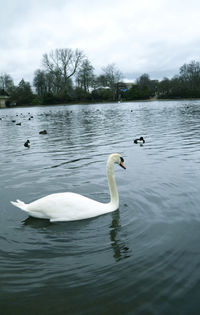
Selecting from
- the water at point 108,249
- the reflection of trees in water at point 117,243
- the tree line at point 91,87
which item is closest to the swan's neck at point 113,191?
the water at point 108,249

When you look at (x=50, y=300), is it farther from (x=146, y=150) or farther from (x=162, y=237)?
(x=146, y=150)

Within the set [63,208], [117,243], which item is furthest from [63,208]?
[117,243]

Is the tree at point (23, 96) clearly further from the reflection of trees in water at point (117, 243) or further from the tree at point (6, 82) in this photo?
the reflection of trees in water at point (117, 243)

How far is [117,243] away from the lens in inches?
163

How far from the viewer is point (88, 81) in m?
93.3

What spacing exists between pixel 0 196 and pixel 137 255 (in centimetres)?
366

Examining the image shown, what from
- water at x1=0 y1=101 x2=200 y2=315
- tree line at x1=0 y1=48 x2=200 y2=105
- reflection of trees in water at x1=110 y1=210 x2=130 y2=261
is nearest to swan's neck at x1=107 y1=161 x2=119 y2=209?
water at x1=0 y1=101 x2=200 y2=315

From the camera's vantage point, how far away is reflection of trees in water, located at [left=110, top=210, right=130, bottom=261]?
12.5 ft

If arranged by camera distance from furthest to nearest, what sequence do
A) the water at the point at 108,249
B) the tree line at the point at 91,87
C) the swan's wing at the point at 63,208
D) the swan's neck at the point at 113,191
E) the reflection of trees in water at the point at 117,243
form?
1. the tree line at the point at 91,87
2. the swan's neck at the point at 113,191
3. the swan's wing at the point at 63,208
4. the reflection of trees in water at the point at 117,243
5. the water at the point at 108,249

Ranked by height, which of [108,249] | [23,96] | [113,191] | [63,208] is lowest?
[108,249]

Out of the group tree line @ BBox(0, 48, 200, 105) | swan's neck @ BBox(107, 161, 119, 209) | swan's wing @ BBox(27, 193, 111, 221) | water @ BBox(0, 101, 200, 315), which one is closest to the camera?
water @ BBox(0, 101, 200, 315)

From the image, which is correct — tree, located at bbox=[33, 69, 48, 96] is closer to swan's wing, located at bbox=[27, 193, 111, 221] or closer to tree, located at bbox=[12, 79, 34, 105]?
tree, located at bbox=[12, 79, 34, 105]

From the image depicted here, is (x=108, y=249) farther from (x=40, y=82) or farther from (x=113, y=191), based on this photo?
(x=40, y=82)

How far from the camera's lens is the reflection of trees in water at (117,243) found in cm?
382
